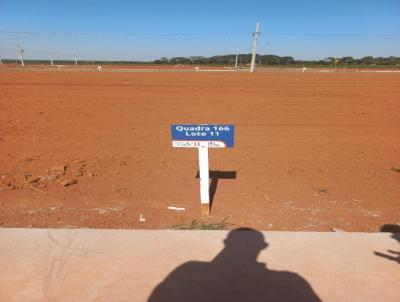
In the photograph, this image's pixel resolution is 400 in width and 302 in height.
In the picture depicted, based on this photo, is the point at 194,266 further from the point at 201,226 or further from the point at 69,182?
the point at 69,182

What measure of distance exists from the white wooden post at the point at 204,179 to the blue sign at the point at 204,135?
0.39 ft

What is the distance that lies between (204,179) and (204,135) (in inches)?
23.5

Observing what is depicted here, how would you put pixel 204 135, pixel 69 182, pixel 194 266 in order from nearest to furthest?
1. pixel 194 266
2. pixel 204 135
3. pixel 69 182

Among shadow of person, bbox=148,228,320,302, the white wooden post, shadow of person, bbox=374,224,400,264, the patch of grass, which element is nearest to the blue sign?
the white wooden post

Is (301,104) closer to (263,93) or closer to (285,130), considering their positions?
(263,93)

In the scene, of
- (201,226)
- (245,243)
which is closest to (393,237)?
(245,243)

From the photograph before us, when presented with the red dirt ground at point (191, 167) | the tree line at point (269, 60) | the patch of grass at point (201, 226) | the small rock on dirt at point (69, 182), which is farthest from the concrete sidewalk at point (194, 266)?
the tree line at point (269, 60)

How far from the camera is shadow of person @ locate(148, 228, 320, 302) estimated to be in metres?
2.82

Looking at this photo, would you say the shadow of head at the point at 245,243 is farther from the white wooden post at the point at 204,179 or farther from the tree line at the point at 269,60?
the tree line at the point at 269,60

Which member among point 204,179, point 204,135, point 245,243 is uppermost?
point 204,135

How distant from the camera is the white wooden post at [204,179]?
167 inches

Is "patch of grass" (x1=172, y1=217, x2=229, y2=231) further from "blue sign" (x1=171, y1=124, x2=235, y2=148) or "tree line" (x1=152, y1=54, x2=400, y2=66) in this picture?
"tree line" (x1=152, y1=54, x2=400, y2=66)

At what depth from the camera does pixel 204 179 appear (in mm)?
4387

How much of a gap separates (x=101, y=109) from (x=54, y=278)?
10.1 m
